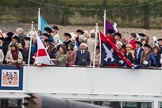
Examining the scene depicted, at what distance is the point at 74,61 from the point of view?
1223 centimetres

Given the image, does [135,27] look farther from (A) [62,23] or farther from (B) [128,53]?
(B) [128,53]

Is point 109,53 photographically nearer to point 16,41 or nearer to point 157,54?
point 157,54

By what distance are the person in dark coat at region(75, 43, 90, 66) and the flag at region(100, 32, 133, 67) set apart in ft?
0.96

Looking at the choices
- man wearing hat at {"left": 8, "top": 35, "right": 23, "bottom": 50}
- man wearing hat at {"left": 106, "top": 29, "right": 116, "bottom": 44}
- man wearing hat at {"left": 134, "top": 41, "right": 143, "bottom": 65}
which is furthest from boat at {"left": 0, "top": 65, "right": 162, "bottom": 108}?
man wearing hat at {"left": 106, "top": 29, "right": 116, "bottom": 44}

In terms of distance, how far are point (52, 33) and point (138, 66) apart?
102 inches

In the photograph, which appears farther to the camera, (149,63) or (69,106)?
(149,63)

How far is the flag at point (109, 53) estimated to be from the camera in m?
12.0

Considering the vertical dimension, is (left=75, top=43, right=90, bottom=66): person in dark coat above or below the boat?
above

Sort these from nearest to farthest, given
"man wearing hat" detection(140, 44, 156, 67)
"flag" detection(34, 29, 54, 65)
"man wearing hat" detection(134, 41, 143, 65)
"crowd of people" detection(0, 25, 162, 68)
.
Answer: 1. "flag" detection(34, 29, 54, 65)
2. "crowd of people" detection(0, 25, 162, 68)
3. "man wearing hat" detection(140, 44, 156, 67)
4. "man wearing hat" detection(134, 41, 143, 65)

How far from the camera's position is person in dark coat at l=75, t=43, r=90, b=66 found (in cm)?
1200

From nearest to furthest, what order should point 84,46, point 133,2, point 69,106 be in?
point 69,106 → point 84,46 → point 133,2

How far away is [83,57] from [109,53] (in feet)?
1.67

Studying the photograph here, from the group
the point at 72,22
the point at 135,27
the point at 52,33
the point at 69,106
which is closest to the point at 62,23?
the point at 72,22

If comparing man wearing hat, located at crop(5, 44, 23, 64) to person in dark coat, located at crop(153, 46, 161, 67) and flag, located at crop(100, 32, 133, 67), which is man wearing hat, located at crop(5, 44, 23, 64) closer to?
flag, located at crop(100, 32, 133, 67)
